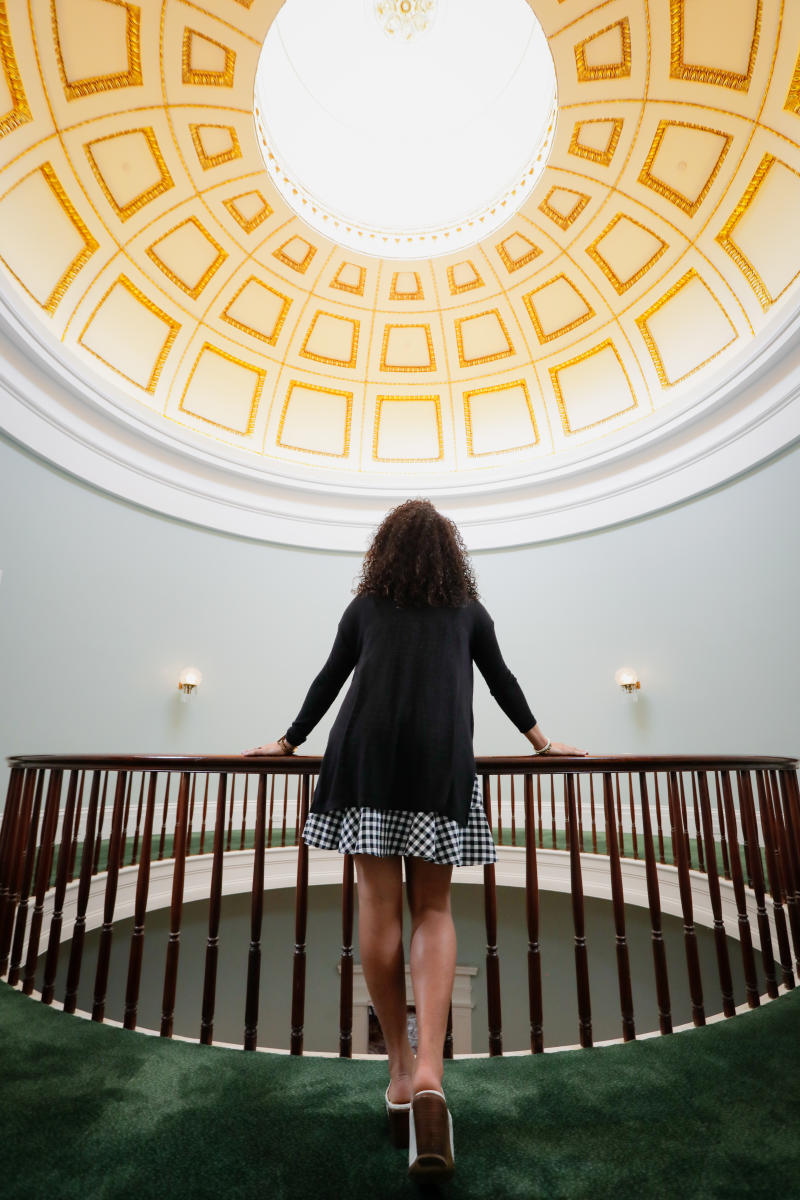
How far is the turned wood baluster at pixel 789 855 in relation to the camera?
3.02 m

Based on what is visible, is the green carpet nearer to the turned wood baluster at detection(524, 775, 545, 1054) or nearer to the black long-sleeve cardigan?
the turned wood baluster at detection(524, 775, 545, 1054)

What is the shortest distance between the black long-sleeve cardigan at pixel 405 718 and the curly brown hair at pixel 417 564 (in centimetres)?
3

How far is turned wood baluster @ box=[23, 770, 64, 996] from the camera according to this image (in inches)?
107

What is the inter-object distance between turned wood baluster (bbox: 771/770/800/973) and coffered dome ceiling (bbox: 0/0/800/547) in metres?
4.95

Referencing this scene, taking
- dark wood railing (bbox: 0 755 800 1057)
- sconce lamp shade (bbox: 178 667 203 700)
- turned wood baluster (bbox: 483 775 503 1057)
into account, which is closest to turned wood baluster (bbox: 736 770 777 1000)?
dark wood railing (bbox: 0 755 800 1057)

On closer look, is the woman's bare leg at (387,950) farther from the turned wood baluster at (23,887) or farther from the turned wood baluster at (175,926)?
the turned wood baluster at (23,887)

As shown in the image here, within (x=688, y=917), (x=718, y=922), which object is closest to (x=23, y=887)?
(x=688, y=917)

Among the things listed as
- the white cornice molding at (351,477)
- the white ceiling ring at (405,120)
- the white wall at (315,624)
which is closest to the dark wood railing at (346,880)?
the white wall at (315,624)

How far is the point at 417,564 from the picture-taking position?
1.79 meters

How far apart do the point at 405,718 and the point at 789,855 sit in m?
2.67

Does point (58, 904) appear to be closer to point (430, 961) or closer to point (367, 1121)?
point (367, 1121)

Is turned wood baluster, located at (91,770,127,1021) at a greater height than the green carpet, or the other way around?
turned wood baluster, located at (91,770,127,1021)

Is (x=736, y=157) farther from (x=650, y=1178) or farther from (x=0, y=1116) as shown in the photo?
(x=0, y=1116)

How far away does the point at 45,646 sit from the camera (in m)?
6.67
